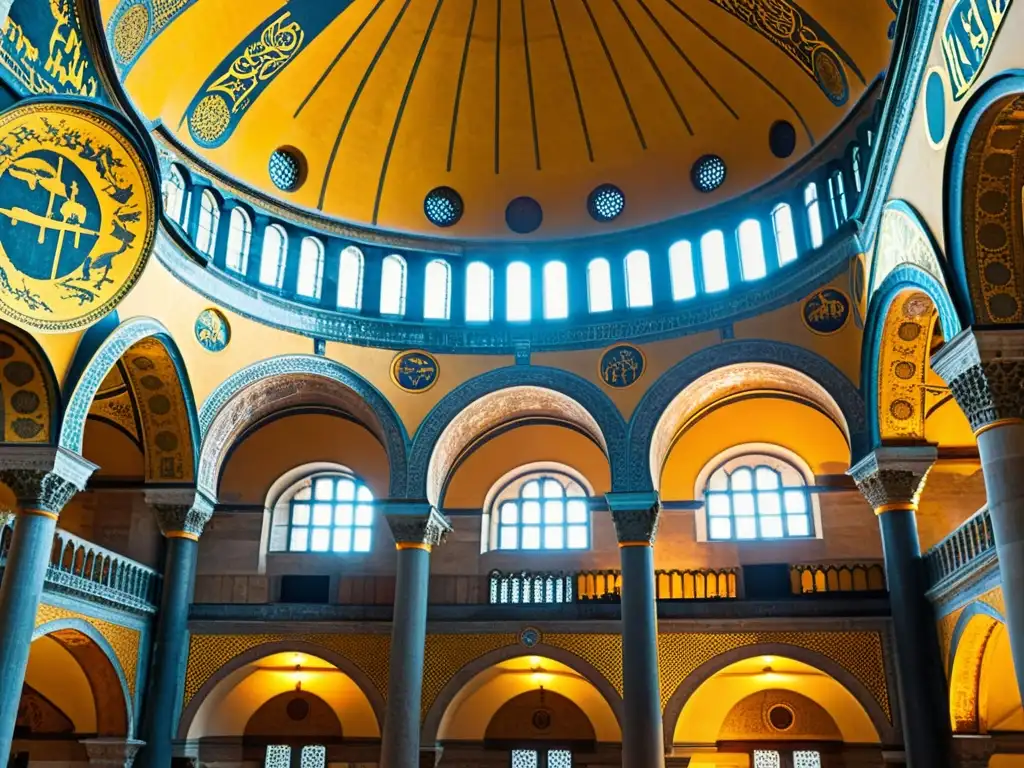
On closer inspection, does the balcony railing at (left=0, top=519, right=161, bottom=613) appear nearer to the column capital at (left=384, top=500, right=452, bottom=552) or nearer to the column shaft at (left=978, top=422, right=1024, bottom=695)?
the column capital at (left=384, top=500, right=452, bottom=552)

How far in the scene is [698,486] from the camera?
2023 cm

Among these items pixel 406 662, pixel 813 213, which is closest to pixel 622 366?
pixel 813 213

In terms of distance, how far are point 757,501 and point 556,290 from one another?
6117mm

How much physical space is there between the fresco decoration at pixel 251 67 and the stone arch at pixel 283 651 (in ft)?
32.0

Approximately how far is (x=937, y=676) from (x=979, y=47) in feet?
30.7

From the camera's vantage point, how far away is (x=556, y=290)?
66.0ft

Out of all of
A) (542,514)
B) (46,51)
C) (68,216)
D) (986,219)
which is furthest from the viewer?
(542,514)

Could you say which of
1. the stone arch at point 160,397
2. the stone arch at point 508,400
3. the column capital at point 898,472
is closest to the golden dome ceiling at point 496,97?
the stone arch at point 508,400

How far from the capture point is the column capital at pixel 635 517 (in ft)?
57.4

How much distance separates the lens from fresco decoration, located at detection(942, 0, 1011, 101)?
926 cm

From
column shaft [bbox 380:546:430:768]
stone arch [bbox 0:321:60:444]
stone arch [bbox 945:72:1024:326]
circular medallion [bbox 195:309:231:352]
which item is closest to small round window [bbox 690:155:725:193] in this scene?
stone arch [bbox 945:72:1024:326]

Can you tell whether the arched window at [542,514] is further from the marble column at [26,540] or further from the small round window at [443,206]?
the marble column at [26,540]

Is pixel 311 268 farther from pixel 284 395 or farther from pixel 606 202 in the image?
pixel 606 202

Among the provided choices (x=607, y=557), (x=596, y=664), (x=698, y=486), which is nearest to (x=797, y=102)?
(x=698, y=486)
